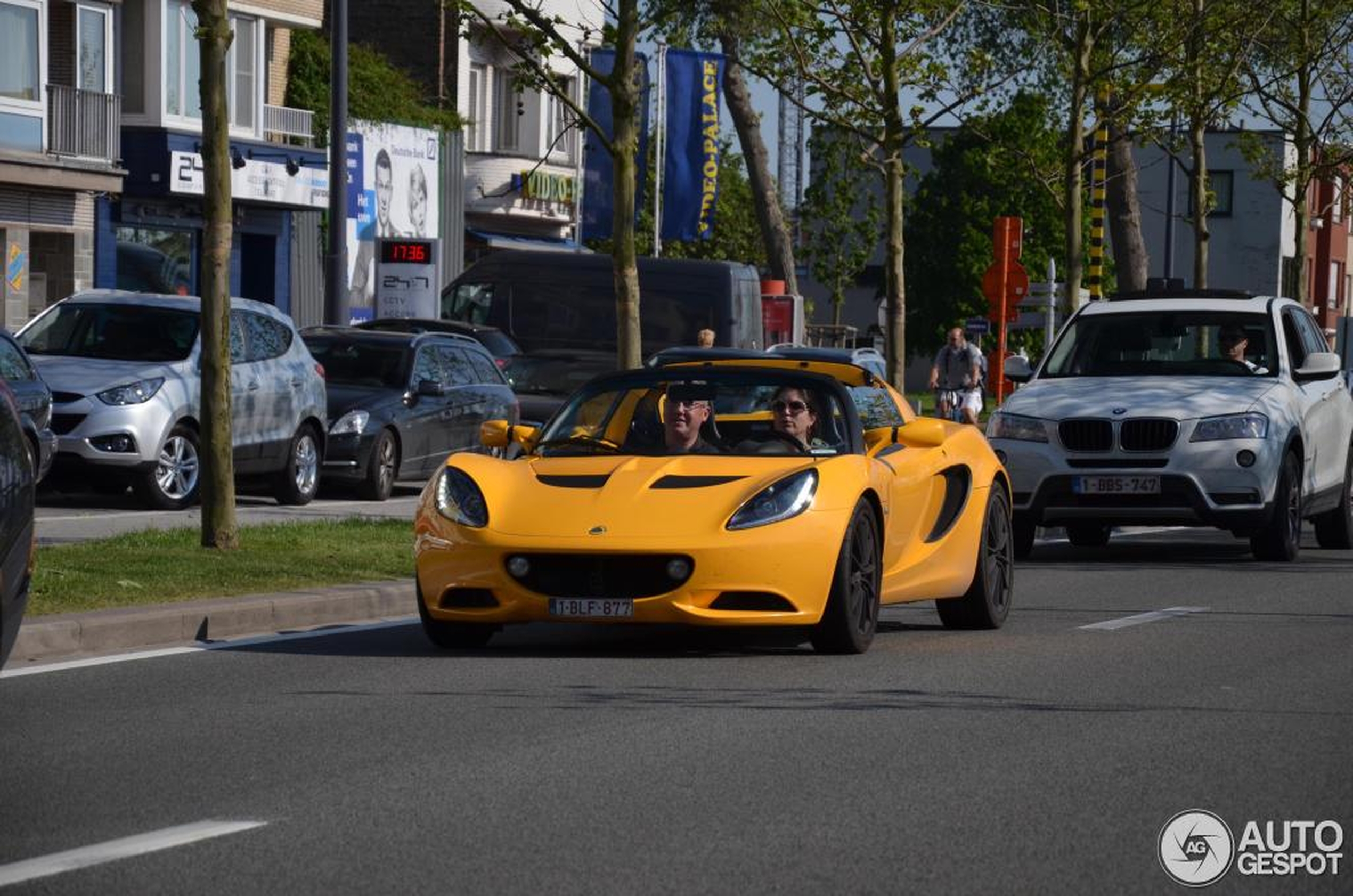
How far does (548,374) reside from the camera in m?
30.5

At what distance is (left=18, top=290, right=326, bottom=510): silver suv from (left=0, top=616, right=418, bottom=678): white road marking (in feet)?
24.4

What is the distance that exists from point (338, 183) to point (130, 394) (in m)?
11.5

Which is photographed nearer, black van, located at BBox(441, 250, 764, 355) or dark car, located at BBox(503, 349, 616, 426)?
dark car, located at BBox(503, 349, 616, 426)

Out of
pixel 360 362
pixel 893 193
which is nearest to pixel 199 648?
pixel 360 362

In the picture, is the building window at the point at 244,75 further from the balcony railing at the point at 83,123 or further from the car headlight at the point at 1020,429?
the car headlight at the point at 1020,429

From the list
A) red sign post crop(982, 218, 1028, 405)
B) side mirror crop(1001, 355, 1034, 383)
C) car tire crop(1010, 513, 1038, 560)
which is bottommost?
car tire crop(1010, 513, 1038, 560)

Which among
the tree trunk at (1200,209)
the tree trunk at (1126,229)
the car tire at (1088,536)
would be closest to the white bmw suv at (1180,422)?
the car tire at (1088,536)

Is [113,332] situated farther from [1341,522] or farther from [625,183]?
[1341,522]

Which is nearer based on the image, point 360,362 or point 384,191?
point 360,362

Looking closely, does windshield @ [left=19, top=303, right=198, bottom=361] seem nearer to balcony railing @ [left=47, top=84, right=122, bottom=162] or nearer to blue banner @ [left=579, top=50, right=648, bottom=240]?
balcony railing @ [left=47, top=84, right=122, bottom=162]

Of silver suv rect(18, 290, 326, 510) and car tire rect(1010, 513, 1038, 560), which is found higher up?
silver suv rect(18, 290, 326, 510)

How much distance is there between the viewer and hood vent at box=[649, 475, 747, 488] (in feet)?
37.2

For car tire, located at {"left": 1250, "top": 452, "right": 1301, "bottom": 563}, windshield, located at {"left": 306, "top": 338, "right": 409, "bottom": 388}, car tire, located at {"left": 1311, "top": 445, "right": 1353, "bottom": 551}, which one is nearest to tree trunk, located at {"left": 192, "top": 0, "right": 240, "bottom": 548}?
car tire, located at {"left": 1250, "top": 452, "right": 1301, "bottom": 563}

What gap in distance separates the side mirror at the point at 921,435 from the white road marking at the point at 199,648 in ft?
9.07
